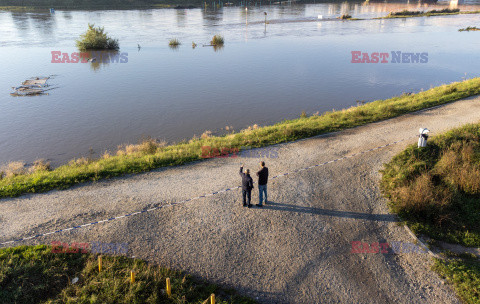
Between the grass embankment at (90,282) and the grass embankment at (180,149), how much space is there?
4.89 meters

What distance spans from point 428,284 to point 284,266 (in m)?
4.05

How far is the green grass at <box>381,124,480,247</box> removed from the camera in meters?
11.8

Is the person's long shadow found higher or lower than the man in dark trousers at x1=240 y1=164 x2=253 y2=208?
lower

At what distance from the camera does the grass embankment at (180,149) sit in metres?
14.3

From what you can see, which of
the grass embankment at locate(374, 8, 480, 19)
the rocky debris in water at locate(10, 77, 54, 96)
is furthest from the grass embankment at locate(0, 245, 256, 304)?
the grass embankment at locate(374, 8, 480, 19)

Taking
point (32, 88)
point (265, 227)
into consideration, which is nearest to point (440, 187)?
point (265, 227)

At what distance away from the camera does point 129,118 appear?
26.0 meters

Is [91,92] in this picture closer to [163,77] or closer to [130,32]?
[163,77]

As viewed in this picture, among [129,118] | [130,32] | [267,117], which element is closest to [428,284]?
[267,117]

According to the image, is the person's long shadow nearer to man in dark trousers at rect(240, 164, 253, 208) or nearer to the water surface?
man in dark trousers at rect(240, 164, 253, 208)
